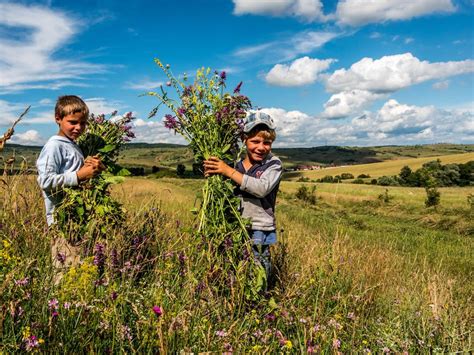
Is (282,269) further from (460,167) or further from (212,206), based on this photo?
(460,167)

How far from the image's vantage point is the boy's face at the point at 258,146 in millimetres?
3520

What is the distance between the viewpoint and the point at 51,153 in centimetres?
311

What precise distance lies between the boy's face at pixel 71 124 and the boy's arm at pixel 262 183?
1.52m

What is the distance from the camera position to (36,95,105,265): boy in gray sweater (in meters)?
3.07

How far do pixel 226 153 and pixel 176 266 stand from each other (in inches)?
43.0

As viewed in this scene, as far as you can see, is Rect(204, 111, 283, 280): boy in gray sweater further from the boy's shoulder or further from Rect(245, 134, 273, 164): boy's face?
the boy's shoulder

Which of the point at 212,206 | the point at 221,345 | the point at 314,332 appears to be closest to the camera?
the point at 221,345

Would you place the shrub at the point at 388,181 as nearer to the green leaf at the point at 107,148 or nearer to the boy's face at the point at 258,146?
the boy's face at the point at 258,146

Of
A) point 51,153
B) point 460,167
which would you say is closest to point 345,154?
point 460,167

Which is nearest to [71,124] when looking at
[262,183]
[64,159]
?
[64,159]

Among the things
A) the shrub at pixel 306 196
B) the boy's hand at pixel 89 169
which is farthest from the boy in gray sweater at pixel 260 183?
the shrub at pixel 306 196

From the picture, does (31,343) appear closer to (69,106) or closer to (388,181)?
(69,106)

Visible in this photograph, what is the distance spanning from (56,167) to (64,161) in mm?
116

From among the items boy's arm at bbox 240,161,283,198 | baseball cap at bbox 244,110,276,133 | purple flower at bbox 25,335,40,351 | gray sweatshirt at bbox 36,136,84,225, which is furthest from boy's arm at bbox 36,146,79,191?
purple flower at bbox 25,335,40,351
